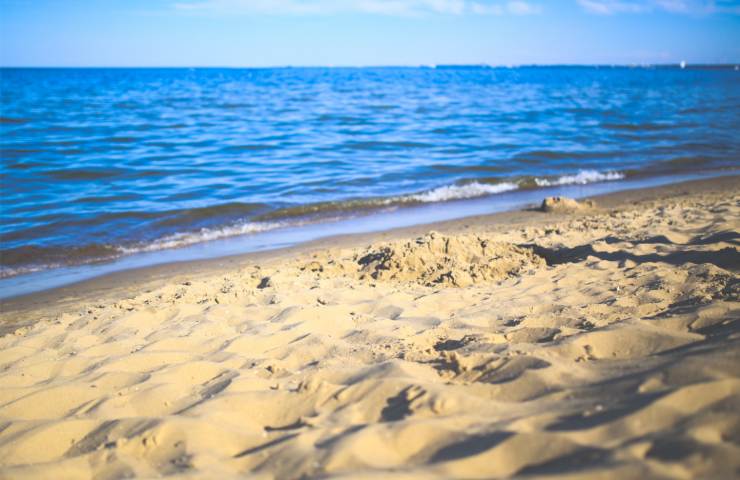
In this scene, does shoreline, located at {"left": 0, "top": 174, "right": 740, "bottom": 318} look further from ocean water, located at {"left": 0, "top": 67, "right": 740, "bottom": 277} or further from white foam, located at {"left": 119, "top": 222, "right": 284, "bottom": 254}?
ocean water, located at {"left": 0, "top": 67, "right": 740, "bottom": 277}

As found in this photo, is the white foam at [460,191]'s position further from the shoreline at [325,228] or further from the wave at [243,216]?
A: the shoreline at [325,228]

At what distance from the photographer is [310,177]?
1173cm

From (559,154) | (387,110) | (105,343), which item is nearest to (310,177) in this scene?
(559,154)

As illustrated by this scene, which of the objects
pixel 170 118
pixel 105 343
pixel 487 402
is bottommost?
pixel 105 343

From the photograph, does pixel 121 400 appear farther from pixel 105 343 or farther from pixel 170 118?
pixel 170 118

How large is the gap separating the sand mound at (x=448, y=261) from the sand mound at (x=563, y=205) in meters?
3.45

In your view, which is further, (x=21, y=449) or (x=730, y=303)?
(x=730, y=303)

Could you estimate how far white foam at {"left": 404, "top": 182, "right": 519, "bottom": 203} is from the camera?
34.1 feet

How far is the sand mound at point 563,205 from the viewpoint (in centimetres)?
859

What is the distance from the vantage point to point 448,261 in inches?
203

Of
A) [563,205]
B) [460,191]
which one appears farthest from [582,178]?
[563,205]

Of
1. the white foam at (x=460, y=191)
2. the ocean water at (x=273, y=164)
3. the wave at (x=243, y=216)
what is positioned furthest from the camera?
the white foam at (x=460, y=191)

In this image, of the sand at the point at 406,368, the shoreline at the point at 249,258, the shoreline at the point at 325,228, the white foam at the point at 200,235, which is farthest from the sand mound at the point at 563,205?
the white foam at the point at 200,235

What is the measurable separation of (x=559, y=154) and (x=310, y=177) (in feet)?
23.5
